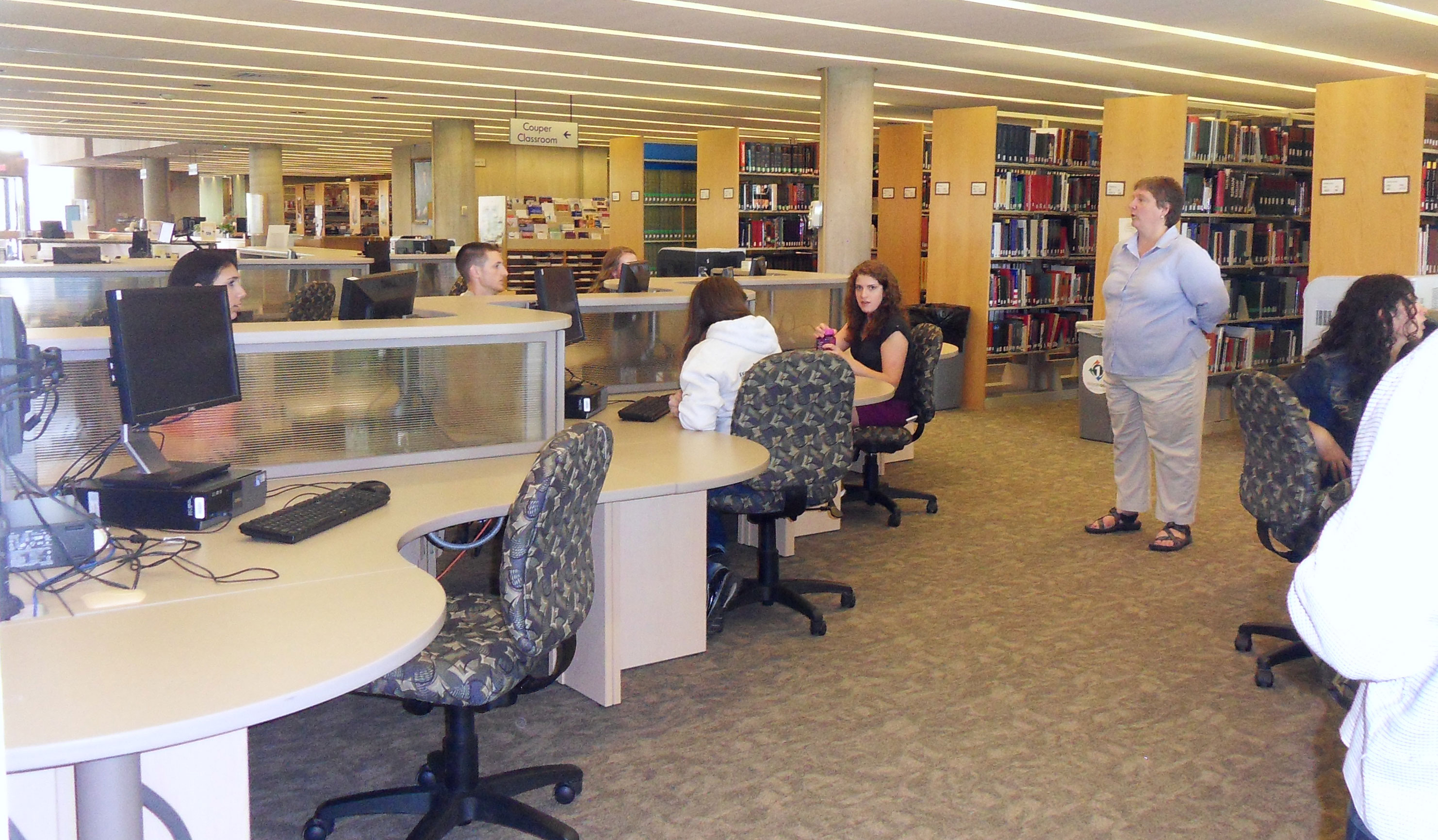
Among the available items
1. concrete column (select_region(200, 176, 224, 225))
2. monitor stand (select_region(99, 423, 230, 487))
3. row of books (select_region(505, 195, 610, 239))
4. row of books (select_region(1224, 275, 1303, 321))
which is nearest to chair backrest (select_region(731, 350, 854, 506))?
monitor stand (select_region(99, 423, 230, 487))

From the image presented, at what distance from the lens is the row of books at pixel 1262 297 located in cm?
883

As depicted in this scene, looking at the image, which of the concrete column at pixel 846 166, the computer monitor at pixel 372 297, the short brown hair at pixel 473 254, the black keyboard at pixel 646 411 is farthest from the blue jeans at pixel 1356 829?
the concrete column at pixel 846 166

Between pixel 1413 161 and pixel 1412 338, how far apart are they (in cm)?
400

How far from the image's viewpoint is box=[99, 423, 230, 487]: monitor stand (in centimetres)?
262

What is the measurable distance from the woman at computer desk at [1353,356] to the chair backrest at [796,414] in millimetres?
1556

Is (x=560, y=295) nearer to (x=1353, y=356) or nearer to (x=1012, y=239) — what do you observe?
(x=1353, y=356)

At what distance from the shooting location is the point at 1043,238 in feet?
31.3

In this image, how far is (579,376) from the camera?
488 cm

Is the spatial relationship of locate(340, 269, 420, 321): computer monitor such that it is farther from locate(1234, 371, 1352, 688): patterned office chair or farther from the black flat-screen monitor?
locate(1234, 371, 1352, 688): patterned office chair

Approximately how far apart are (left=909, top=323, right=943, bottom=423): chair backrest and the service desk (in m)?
4.13

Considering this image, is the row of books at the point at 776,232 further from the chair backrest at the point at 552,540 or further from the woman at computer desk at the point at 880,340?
the chair backrest at the point at 552,540

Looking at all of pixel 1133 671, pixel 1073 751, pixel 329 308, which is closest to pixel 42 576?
pixel 1073 751

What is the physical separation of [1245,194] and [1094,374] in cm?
259

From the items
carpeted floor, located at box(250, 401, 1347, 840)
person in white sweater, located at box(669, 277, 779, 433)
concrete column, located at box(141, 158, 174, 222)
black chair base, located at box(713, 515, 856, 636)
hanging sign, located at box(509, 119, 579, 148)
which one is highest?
concrete column, located at box(141, 158, 174, 222)
